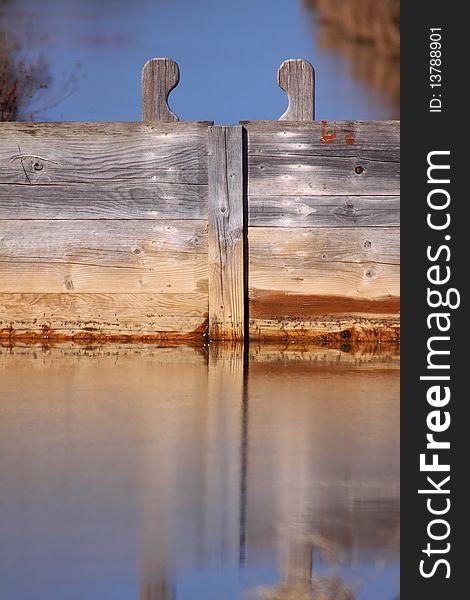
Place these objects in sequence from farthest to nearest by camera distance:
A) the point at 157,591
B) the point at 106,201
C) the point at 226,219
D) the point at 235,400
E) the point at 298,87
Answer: the point at 298,87 → the point at 106,201 → the point at 226,219 → the point at 235,400 → the point at 157,591

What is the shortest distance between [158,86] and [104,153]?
51 cm

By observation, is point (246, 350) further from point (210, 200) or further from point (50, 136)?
point (50, 136)

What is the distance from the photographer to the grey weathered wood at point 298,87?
5836mm

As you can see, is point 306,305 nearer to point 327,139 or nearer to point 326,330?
point 326,330

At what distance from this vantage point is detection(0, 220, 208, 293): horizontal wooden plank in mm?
5715

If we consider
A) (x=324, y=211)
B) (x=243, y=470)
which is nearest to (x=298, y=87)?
(x=324, y=211)

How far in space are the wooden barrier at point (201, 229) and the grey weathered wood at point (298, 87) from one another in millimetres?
25

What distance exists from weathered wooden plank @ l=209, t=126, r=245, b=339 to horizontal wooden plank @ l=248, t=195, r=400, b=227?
0.12 m

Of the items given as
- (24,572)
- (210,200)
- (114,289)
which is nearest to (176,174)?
(210,200)

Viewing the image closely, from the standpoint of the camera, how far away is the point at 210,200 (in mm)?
5656

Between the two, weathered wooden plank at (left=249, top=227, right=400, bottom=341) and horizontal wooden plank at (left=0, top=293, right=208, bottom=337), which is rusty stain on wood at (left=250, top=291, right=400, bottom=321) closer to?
weathered wooden plank at (left=249, top=227, right=400, bottom=341)

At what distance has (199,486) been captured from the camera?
2.61 m

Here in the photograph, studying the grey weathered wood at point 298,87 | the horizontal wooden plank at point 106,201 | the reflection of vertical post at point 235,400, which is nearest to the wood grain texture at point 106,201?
the horizontal wooden plank at point 106,201

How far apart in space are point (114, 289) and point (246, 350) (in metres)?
0.83
